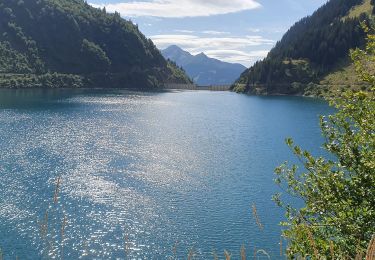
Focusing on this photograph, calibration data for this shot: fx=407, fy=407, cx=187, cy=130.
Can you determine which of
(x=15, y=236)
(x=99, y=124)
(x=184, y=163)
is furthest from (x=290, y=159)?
(x=99, y=124)

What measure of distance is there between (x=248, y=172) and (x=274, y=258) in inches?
1427

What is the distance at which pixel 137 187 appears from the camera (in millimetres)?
69125

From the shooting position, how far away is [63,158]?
286 feet

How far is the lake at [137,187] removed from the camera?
47.1 m

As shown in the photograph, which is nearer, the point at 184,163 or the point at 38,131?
the point at 184,163

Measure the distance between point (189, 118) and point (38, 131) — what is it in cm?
6315

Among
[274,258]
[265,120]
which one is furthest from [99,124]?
[274,258]

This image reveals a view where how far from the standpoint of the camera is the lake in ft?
155

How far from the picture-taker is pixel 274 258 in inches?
1734

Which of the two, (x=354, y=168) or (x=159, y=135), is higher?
(x=354, y=168)

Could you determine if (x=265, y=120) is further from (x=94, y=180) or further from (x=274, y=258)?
(x=274, y=258)

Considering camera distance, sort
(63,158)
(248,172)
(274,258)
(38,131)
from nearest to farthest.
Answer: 1. (274,258)
2. (248,172)
3. (63,158)
4. (38,131)

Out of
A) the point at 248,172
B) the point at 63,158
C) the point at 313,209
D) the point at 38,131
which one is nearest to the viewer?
the point at 313,209

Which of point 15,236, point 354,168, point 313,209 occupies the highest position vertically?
point 354,168
